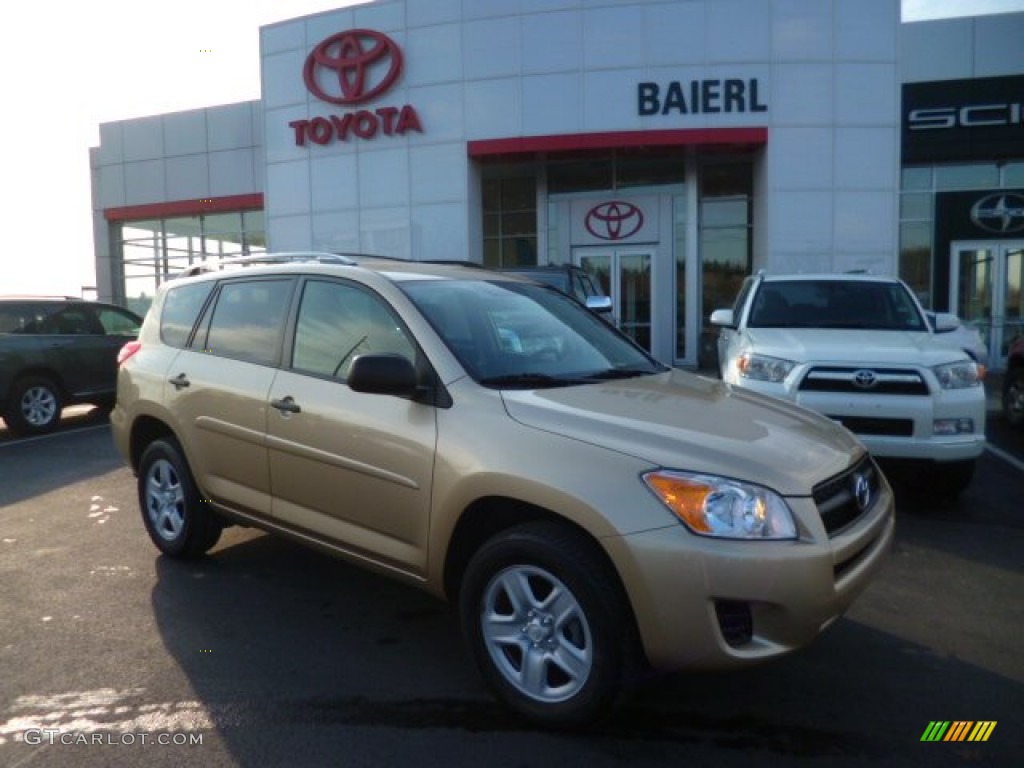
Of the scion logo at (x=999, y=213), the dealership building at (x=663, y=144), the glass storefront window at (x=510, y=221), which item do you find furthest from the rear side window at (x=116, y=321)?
the scion logo at (x=999, y=213)

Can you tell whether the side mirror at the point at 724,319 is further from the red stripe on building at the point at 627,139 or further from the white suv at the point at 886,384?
the red stripe on building at the point at 627,139

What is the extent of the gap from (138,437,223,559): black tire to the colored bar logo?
12.2ft

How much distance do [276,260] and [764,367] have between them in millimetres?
3563

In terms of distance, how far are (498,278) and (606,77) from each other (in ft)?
42.5

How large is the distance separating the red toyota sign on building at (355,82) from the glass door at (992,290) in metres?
11.5

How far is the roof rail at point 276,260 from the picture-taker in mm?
4586

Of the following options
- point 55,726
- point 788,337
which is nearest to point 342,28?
point 788,337

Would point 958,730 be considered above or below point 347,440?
below

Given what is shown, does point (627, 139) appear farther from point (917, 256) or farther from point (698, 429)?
point (698, 429)

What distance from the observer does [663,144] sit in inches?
630

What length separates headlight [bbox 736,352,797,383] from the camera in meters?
6.07

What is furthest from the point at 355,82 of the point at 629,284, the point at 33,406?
the point at 33,406

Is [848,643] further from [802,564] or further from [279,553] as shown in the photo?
[279,553]

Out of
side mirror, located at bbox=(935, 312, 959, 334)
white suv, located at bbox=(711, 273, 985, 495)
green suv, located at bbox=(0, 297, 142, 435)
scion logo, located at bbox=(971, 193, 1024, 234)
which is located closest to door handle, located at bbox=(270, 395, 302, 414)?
white suv, located at bbox=(711, 273, 985, 495)
